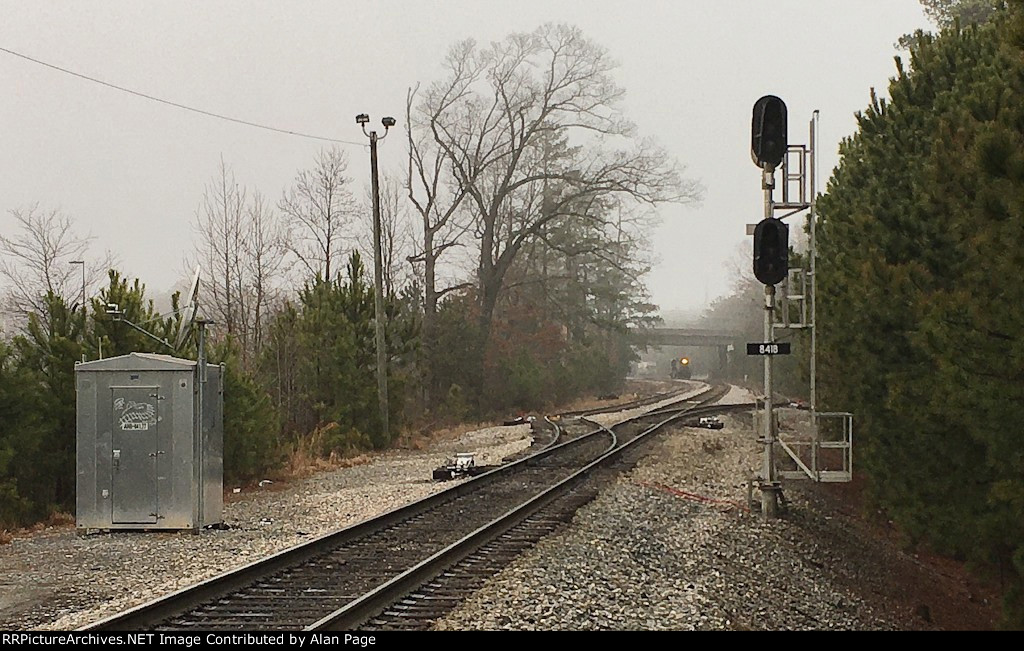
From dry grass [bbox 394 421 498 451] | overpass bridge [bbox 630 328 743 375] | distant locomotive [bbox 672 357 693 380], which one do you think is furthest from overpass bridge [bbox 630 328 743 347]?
dry grass [bbox 394 421 498 451]

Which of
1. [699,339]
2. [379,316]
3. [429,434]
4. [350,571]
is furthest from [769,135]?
[699,339]

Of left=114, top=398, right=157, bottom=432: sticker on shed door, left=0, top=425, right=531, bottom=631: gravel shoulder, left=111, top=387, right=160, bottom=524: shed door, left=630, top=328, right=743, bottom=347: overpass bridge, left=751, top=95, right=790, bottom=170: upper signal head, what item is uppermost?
left=751, top=95, right=790, bottom=170: upper signal head

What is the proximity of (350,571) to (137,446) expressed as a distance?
382 centimetres

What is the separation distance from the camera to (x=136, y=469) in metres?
12.1

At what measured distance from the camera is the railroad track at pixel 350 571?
24.8ft

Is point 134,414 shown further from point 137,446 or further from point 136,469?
point 136,469

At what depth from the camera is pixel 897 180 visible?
1439 cm

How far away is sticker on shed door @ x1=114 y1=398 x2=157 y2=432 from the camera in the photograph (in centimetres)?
1212

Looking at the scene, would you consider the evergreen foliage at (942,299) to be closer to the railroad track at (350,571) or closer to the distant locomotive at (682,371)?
the railroad track at (350,571)

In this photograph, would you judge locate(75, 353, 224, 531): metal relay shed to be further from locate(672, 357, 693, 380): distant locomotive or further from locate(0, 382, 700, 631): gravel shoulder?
locate(672, 357, 693, 380): distant locomotive

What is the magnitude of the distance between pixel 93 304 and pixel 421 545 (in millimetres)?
6893

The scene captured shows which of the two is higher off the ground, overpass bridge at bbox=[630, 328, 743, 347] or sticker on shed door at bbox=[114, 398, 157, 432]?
overpass bridge at bbox=[630, 328, 743, 347]

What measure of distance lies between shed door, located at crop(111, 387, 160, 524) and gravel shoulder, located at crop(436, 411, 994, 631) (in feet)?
15.0
